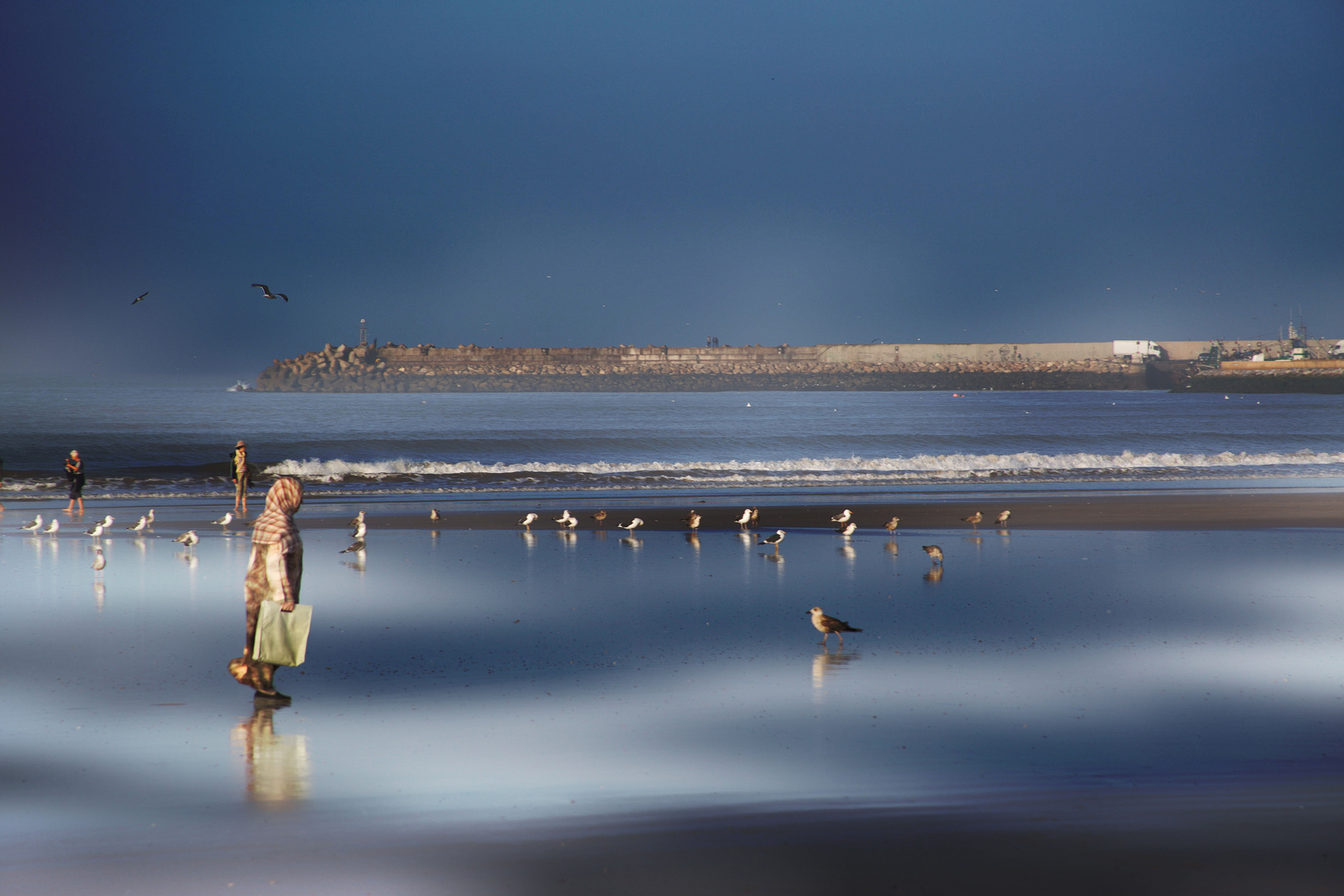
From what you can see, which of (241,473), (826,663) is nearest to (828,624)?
(826,663)

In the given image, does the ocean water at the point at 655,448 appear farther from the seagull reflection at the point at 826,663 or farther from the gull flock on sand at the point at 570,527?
the seagull reflection at the point at 826,663

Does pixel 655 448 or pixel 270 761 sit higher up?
pixel 655 448

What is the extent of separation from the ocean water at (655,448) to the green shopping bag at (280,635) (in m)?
14.7

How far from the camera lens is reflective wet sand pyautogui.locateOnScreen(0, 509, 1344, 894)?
12.4ft

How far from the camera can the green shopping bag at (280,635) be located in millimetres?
5855

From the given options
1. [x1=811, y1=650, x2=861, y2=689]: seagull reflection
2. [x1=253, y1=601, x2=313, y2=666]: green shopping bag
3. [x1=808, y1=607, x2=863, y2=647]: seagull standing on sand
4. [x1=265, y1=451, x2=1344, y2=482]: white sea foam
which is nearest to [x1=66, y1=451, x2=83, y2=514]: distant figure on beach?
[x1=265, y1=451, x2=1344, y2=482]: white sea foam

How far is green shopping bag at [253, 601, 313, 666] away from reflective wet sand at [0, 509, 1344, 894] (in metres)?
0.28

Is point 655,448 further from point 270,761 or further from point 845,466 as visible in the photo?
point 270,761

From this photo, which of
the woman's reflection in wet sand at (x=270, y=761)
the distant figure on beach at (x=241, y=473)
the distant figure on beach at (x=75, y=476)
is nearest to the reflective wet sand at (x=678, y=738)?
the woman's reflection in wet sand at (x=270, y=761)

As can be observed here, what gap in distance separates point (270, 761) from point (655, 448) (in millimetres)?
34225

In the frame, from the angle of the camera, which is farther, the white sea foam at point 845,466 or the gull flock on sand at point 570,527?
the white sea foam at point 845,466

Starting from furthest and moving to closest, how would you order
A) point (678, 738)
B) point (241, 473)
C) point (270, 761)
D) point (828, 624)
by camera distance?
1. point (241, 473)
2. point (828, 624)
3. point (678, 738)
4. point (270, 761)

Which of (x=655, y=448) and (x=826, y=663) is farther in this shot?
(x=655, y=448)

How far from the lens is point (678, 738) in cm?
522
